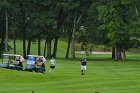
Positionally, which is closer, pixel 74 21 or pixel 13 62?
pixel 13 62

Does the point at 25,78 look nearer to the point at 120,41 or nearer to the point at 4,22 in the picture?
the point at 120,41

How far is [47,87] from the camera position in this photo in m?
38.3

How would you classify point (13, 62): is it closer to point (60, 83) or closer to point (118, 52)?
point (60, 83)

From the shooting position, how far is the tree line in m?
87.1

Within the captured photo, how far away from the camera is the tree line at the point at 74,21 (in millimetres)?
87125

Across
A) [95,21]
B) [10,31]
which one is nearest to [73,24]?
[95,21]

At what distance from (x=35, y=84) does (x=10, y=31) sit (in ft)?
181

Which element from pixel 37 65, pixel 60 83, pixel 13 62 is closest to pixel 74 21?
pixel 13 62

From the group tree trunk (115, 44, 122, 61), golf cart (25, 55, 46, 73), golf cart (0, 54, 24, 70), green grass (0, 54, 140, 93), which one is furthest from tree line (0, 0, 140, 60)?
green grass (0, 54, 140, 93)

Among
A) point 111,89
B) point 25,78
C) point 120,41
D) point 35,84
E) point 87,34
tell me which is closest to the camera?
point 111,89

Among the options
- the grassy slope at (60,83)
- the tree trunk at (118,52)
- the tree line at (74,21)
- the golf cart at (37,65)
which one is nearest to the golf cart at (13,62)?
the golf cart at (37,65)

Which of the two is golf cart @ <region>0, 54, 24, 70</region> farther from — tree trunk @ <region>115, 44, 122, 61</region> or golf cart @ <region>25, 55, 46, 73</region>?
tree trunk @ <region>115, 44, 122, 61</region>

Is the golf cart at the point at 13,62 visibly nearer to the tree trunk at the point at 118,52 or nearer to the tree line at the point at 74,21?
the tree line at the point at 74,21

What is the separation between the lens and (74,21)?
9469 cm
